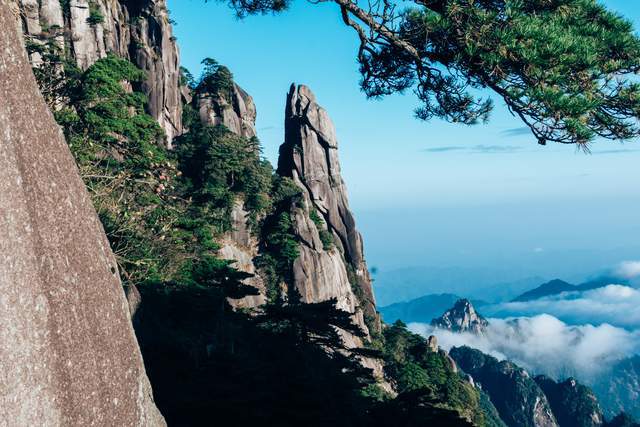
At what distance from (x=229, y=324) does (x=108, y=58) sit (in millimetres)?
26051

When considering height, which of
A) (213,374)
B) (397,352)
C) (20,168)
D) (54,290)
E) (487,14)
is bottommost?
(397,352)

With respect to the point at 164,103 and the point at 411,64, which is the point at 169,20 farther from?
the point at 411,64

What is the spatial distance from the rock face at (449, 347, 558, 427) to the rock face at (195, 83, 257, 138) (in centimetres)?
8497

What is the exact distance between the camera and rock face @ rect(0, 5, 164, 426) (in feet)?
10.1

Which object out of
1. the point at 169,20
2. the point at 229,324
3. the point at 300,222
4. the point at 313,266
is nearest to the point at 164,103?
the point at 169,20

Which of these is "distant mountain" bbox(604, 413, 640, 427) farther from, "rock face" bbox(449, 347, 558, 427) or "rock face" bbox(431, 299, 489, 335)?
"rock face" bbox(431, 299, 489, 335)

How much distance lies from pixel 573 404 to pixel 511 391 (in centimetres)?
1404

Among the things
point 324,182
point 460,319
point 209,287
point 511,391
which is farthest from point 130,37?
point 460,319

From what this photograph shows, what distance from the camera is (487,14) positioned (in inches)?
217

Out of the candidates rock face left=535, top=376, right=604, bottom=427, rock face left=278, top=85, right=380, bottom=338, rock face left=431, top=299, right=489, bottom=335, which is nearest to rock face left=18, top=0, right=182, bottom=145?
rock face left=278, top=85, right=380, bottom=338

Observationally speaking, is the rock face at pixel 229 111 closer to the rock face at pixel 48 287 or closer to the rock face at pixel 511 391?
the rock face at pixel 48 287

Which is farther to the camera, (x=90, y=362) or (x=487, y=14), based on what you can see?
(x=487, y=14)

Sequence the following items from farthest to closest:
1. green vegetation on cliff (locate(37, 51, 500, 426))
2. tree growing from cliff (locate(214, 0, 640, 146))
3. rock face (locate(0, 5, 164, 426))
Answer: green vegetation on cliff (locate(37, 51, 500, 426))
tree growing from cliff (locate(214, 0, 640, 146))
rock face (locate(0, 5, 164, 426))

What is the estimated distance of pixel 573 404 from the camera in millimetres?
104062
